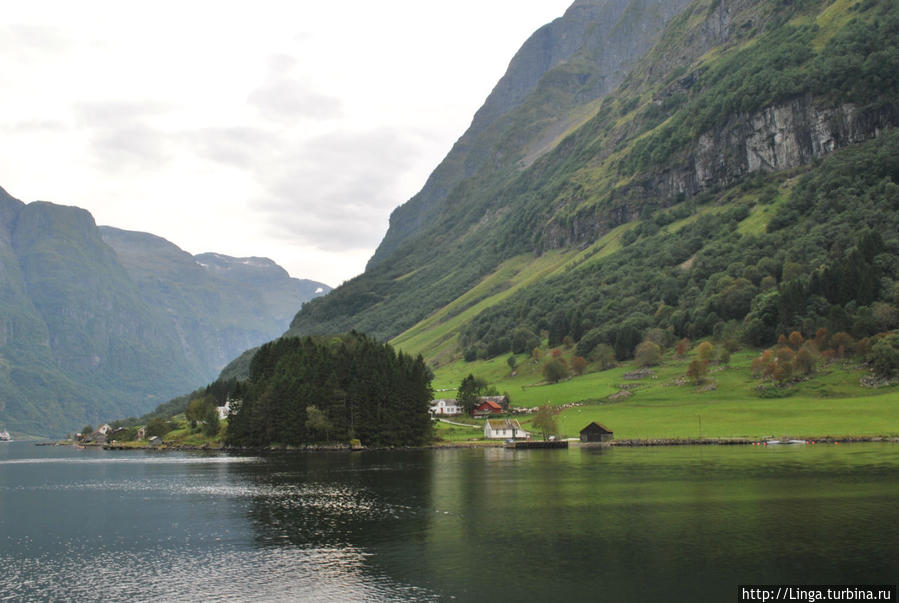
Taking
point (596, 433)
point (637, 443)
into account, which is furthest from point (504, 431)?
point (637, 443)

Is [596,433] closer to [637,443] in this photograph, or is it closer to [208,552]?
[637,443]

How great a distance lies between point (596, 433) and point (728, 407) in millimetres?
30579

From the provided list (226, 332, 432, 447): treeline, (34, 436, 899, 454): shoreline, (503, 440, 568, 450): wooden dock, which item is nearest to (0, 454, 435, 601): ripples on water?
(226, 332, 432, 447): treeline

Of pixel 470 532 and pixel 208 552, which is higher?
pixel 208 552

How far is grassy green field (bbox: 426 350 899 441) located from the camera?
13238 centimetres

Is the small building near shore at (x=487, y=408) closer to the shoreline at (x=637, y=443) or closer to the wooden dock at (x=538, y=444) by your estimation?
the shoreline at (x=637, y=443)

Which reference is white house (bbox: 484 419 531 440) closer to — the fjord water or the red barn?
the red barn

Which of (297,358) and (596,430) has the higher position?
(297,358)

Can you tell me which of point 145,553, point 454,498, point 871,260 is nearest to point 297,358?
point 454,498

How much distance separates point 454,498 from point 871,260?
15112 centimetres

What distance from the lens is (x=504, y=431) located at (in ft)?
532

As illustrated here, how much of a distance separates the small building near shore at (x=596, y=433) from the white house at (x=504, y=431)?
1646 centimetres

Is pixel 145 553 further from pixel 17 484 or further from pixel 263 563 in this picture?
pixel 17 484

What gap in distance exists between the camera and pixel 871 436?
398 feet
